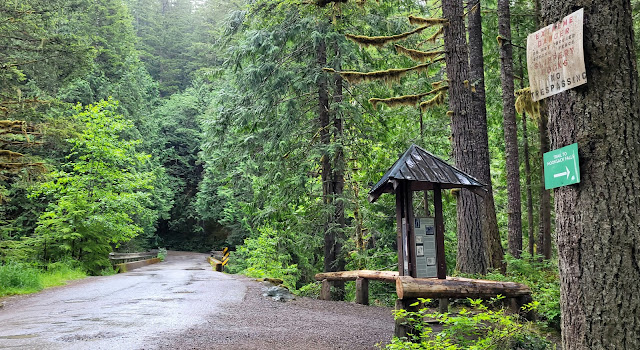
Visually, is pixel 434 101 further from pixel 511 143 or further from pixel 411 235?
pixel 411 235

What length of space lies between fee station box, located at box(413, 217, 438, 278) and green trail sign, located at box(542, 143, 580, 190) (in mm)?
3120

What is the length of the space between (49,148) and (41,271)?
497 inches

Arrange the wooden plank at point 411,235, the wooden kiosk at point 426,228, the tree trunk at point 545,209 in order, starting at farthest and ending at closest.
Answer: the tree trunk at point 545,209 → the wooden plank at point 411,235 → the wooden kiosk at point 426,228

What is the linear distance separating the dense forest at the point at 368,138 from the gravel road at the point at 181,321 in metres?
2.79

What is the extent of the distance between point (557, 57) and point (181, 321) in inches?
261

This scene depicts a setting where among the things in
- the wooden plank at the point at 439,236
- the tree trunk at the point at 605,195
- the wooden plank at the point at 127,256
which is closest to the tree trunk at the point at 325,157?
the wooden plank at the point at 439,236

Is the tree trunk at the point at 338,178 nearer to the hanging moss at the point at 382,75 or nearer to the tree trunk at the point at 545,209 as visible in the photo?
the hanging moss at the point at 382,75

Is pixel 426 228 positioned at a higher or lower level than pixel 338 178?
lower

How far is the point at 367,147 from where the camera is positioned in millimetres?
14461

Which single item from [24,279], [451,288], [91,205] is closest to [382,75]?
[451,288]

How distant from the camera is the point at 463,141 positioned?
9789 mm

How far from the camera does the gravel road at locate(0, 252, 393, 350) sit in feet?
19.9

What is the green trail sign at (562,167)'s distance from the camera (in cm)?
349

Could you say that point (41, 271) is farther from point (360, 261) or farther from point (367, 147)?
point (367, 147)
